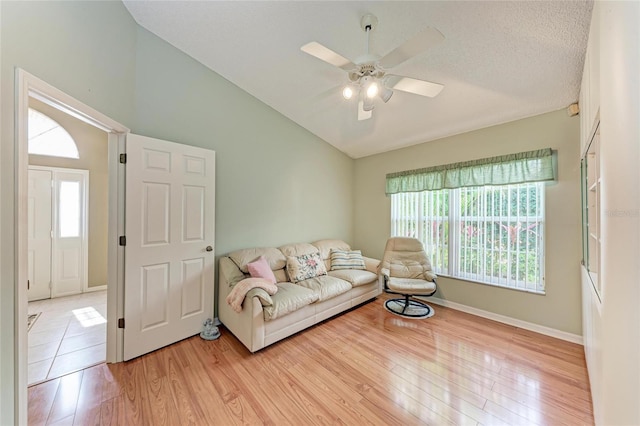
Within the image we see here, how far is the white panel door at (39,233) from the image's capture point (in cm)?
334

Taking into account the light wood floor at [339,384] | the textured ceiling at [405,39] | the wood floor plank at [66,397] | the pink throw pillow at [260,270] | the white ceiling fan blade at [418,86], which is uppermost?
the textured ceiling at [405,39]

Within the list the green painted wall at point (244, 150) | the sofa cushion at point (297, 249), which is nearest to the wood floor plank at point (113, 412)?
the green painted wall at point (244, 150)

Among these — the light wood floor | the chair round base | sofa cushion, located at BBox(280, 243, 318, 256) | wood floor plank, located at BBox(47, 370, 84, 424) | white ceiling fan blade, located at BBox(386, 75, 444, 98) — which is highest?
white ceiling fan blade, located at BBox(386, 75, 444, 98)

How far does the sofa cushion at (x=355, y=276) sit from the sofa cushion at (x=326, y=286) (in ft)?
0.36

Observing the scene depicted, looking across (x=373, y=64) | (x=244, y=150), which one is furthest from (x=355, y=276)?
(x=373, y=64)

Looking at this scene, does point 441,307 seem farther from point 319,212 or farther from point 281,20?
point 281,20

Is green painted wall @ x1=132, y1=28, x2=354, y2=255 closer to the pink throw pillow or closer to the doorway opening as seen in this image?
the pink throw pillow

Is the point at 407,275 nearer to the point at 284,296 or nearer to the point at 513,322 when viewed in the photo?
the point at 513,322

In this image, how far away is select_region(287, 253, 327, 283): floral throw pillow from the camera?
3.01 m

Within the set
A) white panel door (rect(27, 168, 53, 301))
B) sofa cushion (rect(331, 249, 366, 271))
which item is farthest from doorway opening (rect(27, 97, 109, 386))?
sofa cushion (rect(331, 249, 366, 271))

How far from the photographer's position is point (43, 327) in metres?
2.59

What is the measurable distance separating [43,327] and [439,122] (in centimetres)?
517

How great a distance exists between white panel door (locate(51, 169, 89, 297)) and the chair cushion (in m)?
4.69

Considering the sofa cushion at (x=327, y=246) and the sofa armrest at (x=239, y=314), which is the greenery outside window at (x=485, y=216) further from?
the sofa armrest at (x=239, y=314)
